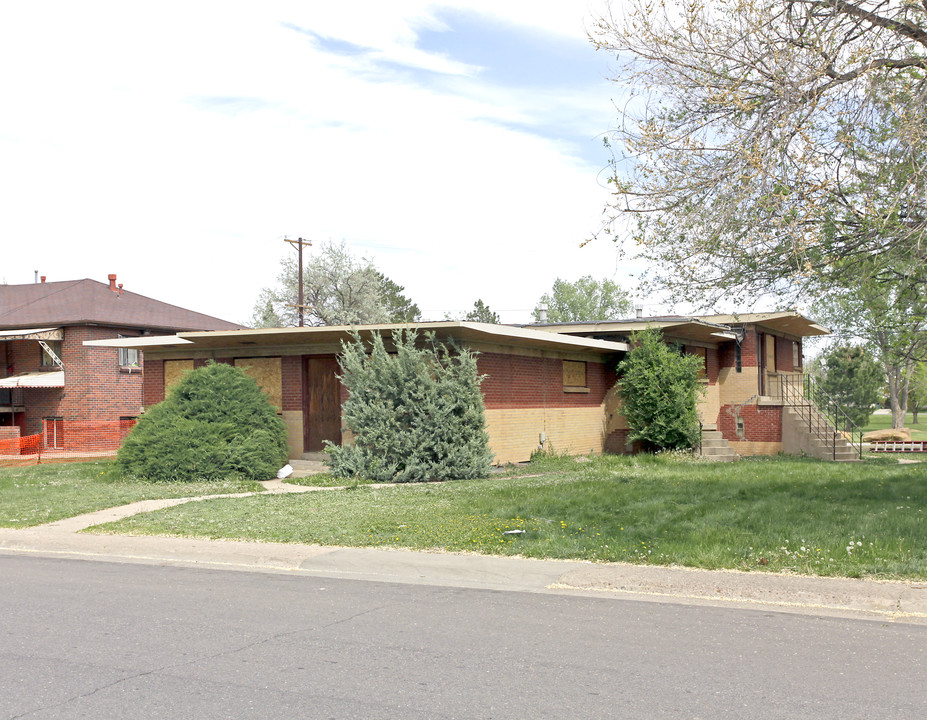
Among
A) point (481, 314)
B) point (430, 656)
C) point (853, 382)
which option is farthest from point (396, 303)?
point (430, 656)

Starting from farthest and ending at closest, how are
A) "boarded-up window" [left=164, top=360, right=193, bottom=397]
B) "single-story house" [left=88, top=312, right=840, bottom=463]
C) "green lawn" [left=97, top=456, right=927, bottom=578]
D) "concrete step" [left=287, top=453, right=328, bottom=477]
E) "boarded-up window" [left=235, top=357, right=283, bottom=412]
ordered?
"boarded-up window" [left=164, top=360, right=193, bottom=397]
"boarded-up window" [left=235, top=357, right=283, bottom=412]
"single-story house" [left=88, top=312, right=840, bottom=463]
"concrete step" [left=287, top=453, right=328, bottom=477]
"green lawn" [left=97, top=456, right=927, bottom=578]

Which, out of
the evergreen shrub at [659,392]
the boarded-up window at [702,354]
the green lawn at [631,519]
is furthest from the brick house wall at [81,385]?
the green lawn at [631,519]

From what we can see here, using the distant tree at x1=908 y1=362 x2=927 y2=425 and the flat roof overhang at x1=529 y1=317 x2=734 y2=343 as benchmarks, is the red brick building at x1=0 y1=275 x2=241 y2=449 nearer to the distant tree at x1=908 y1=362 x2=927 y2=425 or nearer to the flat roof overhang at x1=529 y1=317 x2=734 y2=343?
the flat roof overhang at x1=529 y1=317 x2=734 y2=343

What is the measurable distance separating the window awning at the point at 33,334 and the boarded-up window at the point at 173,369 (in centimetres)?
1051

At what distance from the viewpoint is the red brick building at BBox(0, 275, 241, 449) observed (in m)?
32.6

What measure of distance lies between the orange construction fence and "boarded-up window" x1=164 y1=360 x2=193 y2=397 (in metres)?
2.46

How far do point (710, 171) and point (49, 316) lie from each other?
28413 millimetres

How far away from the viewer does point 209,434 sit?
1872cm

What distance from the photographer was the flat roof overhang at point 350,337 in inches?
733

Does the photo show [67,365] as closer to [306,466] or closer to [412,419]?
[306,466]

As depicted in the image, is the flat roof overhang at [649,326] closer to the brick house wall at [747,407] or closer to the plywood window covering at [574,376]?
the plywood window covering at [574,376]

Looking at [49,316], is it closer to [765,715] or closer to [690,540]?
[690,540]

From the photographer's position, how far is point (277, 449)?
19.5 meters

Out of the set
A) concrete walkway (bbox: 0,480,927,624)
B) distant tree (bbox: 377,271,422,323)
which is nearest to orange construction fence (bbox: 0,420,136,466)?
concrete walkway (bbox: 0,480,927,624)
